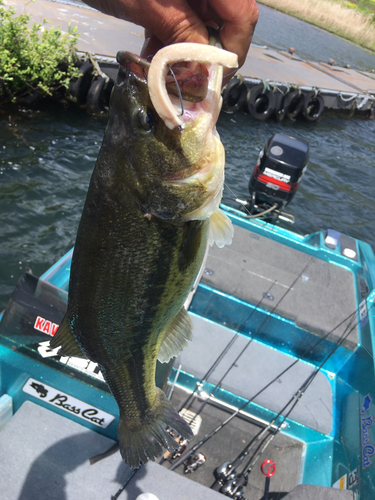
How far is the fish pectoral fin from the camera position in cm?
180

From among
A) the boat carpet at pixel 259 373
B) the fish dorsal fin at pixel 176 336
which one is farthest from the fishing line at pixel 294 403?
the fish dorsal fin at pixel 176 336

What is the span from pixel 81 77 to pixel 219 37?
12.3 m

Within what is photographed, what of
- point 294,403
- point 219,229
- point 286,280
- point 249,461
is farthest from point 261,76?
point 219,229

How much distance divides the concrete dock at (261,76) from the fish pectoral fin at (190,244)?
1239cm

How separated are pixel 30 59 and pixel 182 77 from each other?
11361 mm

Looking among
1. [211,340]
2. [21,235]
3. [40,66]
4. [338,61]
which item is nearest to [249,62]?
[40,66]

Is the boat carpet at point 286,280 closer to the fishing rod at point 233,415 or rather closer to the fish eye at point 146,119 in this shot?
the fishing rod at point 233,415

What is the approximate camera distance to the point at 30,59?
10625 millimetres

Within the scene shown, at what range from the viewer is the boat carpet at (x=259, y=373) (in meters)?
4.31

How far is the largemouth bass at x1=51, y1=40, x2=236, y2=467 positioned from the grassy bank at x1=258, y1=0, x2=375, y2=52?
1862 inches

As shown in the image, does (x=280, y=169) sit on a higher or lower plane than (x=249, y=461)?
higher

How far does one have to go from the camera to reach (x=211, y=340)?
4805 millimetres

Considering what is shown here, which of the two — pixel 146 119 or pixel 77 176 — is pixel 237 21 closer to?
pixel 146 119

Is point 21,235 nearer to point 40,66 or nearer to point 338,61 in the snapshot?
point 40,66
